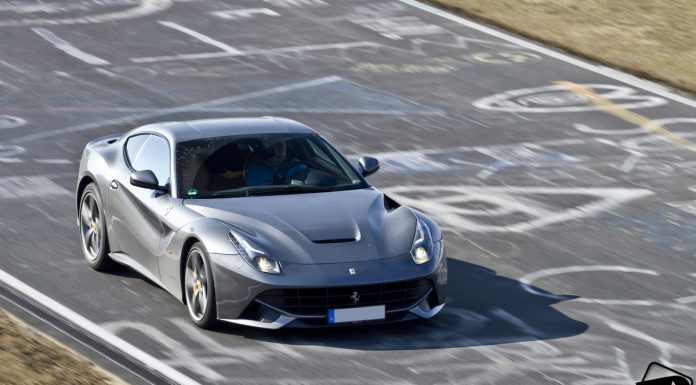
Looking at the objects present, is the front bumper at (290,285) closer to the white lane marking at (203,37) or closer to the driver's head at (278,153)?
the driver's head at (278,153)

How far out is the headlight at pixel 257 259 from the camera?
985 centimetres

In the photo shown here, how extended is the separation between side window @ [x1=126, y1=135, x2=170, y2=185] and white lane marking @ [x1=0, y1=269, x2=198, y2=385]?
1.27 metres

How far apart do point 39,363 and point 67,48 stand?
12.1m

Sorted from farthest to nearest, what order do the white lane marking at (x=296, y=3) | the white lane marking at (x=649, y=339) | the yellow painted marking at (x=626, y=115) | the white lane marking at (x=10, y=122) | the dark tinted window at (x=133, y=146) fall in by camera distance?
the white lane marking at (x=296, y=3) < the yellow painted marking at (x=626, y=115) < the white lane marking at (x=10, y=122) < the dark tinted window at (x=133, y=146) < the white lane marking at (x=649, y=339)

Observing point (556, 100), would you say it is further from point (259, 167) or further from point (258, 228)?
point (258, 228)

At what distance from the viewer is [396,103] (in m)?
18.4

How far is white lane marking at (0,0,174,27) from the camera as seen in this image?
2180 cm

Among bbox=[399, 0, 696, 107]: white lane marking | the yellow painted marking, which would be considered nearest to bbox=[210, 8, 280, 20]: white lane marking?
bbox=[399, 0, 696, 107]: white lane marking

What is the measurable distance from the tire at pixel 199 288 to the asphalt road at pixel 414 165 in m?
0.14

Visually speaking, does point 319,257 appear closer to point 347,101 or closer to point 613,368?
point 613,368

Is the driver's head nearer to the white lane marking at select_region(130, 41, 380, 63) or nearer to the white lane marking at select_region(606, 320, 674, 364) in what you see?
the white lane marking at select_region(606, 320, 674, 364)

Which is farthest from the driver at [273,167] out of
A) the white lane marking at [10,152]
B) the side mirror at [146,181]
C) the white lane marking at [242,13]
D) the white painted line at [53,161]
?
the white lane marking at [242,13]

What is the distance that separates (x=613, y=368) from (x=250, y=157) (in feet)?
10.8

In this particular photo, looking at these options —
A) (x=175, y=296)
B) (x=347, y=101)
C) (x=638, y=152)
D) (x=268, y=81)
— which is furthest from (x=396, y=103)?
(x=175, y=296)
